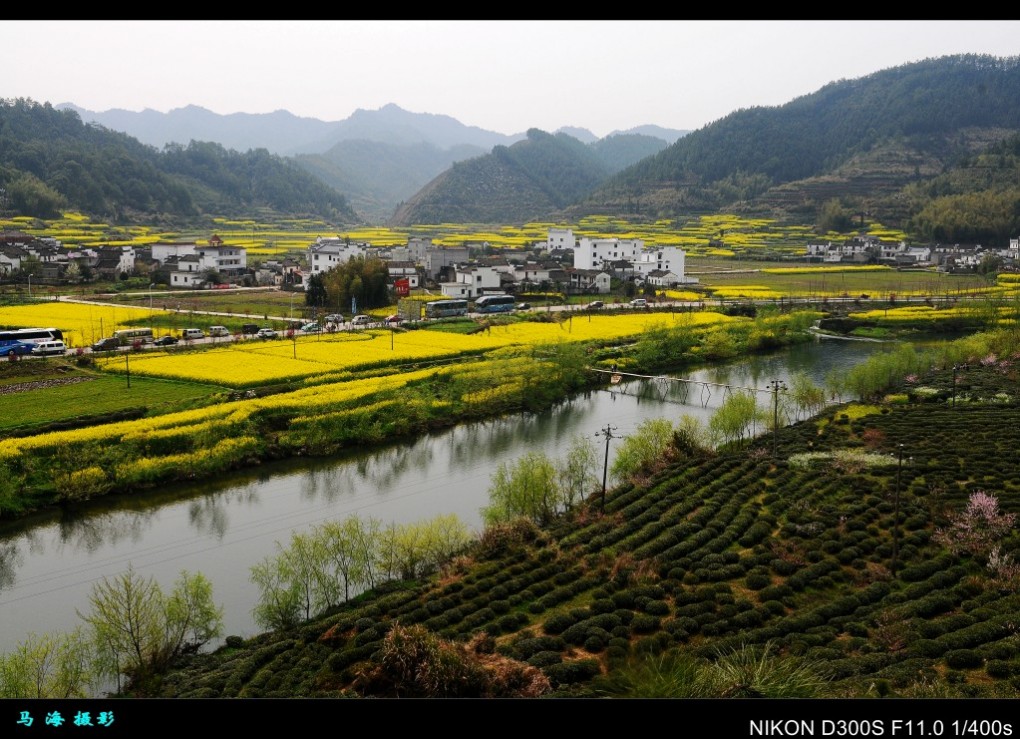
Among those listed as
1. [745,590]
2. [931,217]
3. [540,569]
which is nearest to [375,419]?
[540,569]

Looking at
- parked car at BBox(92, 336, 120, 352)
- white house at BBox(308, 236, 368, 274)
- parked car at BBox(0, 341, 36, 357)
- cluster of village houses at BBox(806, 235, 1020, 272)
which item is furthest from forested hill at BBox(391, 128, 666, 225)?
parked car at BBox(0, 341, 36, 357)

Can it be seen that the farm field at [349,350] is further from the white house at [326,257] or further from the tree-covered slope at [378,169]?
the tree-covered slope at [378,169]

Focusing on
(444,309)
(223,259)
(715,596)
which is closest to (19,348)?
(444,309)

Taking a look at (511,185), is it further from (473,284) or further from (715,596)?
(715,596)

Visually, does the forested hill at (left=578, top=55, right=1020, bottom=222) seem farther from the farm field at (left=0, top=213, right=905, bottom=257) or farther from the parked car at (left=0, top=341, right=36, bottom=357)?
the parked car at (left=0, top=341, right=36, bottom=357)

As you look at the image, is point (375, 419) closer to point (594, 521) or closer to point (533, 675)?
point (594, 521)
